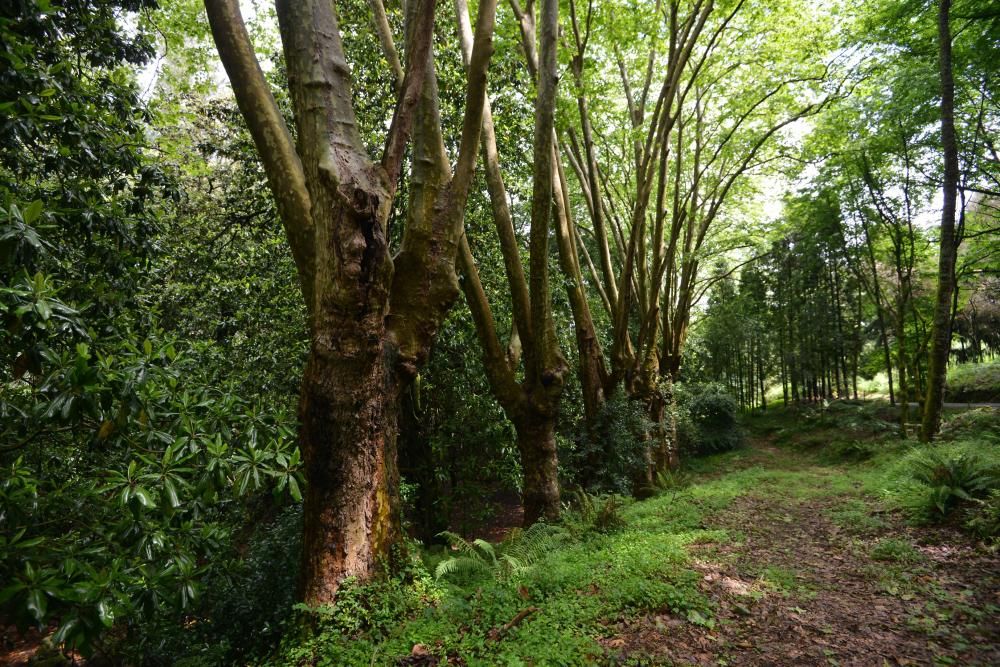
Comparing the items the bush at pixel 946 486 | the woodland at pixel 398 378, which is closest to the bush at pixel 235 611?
the woodland at pixel 398 378

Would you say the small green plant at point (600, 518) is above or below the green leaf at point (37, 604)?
below

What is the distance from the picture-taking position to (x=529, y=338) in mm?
6184

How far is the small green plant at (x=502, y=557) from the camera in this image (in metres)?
4.32

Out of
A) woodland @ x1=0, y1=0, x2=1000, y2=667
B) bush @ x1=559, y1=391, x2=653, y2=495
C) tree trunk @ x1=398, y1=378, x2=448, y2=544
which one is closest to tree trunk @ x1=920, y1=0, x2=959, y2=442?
woodland @ x1=0, y1=0, x2=1000, y2=667

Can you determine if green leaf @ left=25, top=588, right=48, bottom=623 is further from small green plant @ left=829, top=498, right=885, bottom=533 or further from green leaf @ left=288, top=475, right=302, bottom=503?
small green plant @ left=829, top=498, right=885, bottom=533

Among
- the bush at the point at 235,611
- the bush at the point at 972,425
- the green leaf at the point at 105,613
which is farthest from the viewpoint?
the bush at the point at 972,425

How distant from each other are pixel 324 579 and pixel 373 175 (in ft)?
9.25

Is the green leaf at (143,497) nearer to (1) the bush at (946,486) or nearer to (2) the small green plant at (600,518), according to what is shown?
(2) the small green plant at (600,518)

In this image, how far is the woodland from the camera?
2992 millimetres

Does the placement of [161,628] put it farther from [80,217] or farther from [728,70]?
[728,70]

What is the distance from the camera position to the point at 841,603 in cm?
364

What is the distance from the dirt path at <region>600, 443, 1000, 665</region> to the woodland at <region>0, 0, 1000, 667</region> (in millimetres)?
30

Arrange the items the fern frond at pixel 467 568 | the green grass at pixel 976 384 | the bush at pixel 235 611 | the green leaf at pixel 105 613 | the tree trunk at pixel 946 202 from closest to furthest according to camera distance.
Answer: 1. the green leaf at pixel 105 613
2. the bush at pixel 235 611
3. the fern frond at pixel 467 568
4. the tree trunk at pixel 946 202
5. the green grass at pixel 976 384

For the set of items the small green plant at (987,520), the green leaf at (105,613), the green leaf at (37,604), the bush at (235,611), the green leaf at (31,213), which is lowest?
the bush at (235,611)
